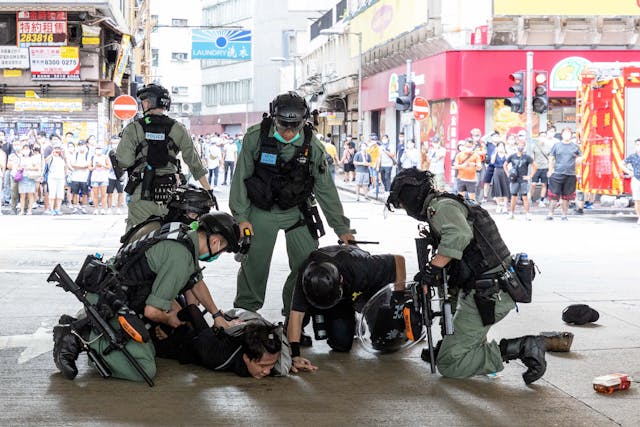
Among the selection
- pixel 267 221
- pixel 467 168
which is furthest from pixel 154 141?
pixel 467 168

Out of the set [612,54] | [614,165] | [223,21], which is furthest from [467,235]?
[223,21]

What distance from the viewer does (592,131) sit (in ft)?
73.6

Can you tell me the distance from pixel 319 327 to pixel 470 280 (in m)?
1.32

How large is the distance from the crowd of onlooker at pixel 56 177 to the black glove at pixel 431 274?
1603 cm

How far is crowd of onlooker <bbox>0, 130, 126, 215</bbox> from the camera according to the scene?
72.6 feet

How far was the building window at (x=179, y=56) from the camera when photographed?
108375mm

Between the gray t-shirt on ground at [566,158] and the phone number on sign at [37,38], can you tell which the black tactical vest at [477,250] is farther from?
the phone number on sign at [37,38]

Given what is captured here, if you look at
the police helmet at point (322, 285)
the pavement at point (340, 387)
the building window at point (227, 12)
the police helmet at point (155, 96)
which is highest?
the building window at point (227, 12)

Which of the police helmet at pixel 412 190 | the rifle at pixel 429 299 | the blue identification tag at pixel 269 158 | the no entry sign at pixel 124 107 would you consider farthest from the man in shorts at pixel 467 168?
the police helmet at pixel 412 190

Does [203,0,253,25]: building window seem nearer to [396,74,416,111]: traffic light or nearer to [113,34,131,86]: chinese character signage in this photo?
[113,34,131,86]: chinese character signage

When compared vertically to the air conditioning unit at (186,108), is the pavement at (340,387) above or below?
below

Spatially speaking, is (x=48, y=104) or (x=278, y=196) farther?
(x=48, y=104)

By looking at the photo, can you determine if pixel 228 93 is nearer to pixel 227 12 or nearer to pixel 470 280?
pixel 227 12

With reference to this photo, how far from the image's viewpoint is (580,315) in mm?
8906
